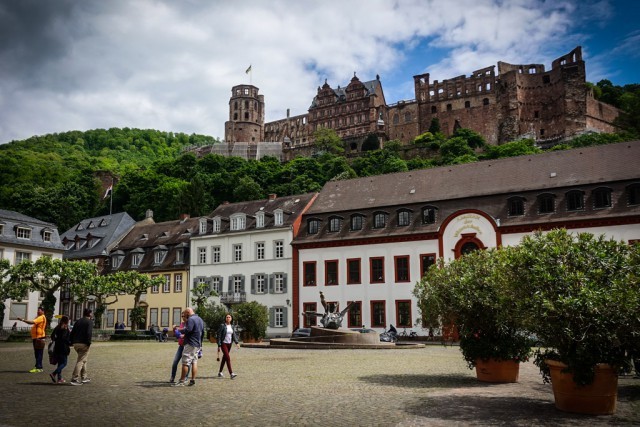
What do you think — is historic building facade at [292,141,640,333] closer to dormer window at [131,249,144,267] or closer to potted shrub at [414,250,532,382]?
dormer window at [131,249,144,267]

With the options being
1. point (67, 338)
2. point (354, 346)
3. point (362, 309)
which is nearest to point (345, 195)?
point (362, 309)

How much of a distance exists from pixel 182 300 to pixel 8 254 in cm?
1622

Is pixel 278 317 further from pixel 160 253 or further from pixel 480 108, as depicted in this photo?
pixel 480 108

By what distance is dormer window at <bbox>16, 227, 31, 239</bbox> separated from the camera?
5412 centimetres

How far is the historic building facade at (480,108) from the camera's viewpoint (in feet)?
343

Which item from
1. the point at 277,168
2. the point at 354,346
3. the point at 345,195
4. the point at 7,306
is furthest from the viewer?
the point at 277,168

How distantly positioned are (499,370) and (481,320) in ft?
4.47

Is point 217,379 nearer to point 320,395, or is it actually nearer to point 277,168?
point 320,395

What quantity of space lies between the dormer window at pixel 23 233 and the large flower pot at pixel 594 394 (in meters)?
54.2

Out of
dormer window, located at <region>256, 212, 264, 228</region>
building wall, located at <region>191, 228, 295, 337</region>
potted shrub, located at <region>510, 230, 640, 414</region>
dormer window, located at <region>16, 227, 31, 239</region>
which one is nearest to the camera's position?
potted shrub, located at <region>510, 230, 640, 414</region>

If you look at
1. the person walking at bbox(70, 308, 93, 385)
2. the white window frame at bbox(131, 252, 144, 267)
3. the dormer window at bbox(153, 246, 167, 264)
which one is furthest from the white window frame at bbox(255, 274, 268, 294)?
the person walking at bbox(70, 308, 93, 385)

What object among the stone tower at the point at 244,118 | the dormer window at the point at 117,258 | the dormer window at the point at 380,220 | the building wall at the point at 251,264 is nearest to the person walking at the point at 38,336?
the dormer window at the point at 380,220

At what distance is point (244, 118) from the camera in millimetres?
161000

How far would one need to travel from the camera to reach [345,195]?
47.5 metres
